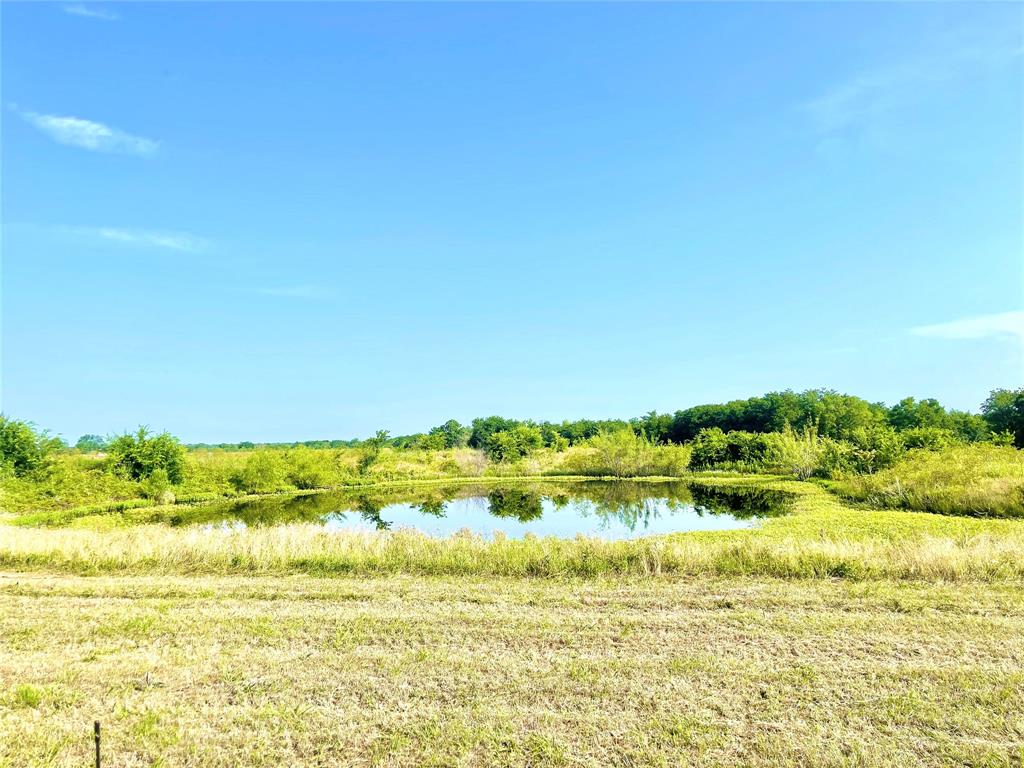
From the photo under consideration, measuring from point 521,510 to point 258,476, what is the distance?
53.0ft

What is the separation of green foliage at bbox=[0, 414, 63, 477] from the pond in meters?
7.17

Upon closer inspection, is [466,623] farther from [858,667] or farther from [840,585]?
[840,585]

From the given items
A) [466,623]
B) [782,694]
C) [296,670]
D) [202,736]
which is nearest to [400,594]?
[466,623]

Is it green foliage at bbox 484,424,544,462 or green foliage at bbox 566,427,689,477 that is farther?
green foliage at bbox 484,424,544,462

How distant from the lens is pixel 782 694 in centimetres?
526

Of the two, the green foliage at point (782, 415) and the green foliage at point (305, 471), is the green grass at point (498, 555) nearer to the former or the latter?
the green foliage at point (305, 471)

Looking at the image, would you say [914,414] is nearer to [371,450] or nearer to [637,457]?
[637,457]

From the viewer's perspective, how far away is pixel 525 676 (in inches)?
223

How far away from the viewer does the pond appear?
20.3 metres

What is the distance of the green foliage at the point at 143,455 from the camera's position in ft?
94.1

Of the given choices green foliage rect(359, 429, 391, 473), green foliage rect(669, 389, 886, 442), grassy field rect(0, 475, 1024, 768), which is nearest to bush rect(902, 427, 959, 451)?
grassy field rect(0, 475, 1024, 768)

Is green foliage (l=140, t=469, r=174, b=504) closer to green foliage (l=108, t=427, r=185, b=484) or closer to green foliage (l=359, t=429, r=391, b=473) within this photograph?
green foliage (l=108, t=427, r=185, b=484)

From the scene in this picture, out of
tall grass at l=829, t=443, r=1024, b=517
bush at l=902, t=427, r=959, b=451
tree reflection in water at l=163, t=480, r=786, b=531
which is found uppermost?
bush at l=902, t=427, r=959, b=451

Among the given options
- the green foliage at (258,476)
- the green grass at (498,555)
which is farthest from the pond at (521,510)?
the green grass at (498,555)
